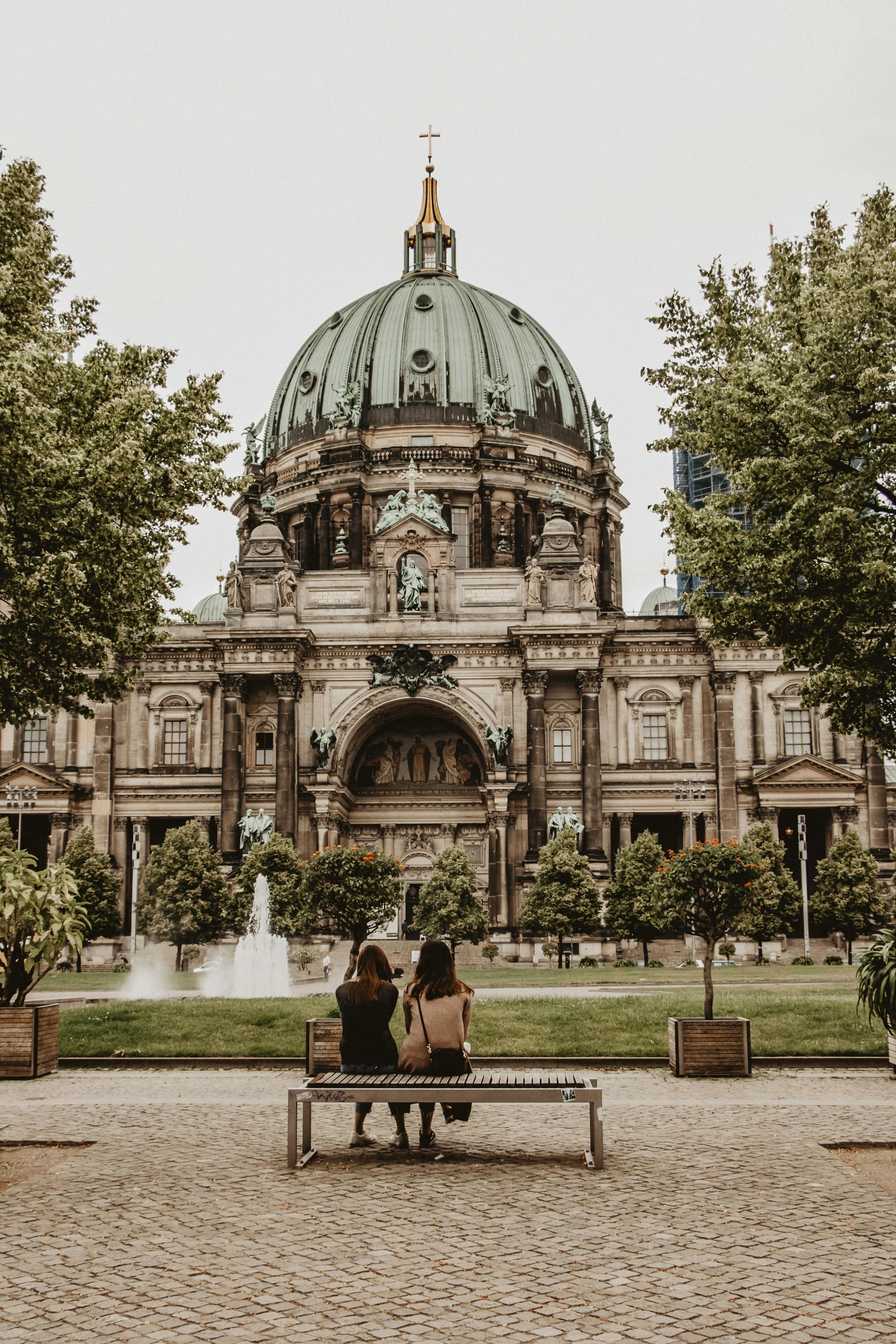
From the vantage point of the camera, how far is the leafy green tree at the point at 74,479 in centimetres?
2134

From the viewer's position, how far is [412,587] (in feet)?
→ 215

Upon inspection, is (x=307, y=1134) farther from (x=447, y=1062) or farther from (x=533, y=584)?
(x=533, y=584)

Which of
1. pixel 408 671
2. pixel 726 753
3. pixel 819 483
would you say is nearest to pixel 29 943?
pixel 819 483

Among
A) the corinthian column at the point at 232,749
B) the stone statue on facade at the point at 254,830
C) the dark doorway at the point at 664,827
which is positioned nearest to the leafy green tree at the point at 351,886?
the stone statue on facade at the point at 254,830

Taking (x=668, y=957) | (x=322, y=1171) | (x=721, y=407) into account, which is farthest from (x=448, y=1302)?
(x=668, y=957)

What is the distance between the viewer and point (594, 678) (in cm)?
6381

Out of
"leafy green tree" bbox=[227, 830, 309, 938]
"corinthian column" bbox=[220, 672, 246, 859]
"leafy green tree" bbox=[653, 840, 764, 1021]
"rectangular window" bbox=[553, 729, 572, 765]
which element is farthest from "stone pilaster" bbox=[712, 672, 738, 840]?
"leafy green tree" bbox=[653, 840, 764, 1021]

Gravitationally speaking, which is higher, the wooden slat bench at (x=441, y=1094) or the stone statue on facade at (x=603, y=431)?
the stone statue on facade at (x=603, y=431)

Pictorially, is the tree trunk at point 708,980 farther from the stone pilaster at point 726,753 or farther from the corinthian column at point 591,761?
the stone pilaster at point 726,753

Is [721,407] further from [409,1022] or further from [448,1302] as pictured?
[448,1302]

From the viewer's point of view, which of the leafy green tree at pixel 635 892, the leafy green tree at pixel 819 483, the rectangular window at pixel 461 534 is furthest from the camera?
the rectangular window at pixel 461 534

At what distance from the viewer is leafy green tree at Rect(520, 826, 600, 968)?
52.7m

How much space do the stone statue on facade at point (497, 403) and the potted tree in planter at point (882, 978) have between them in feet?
201

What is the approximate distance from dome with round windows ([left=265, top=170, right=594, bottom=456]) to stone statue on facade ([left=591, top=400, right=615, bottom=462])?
500 mm
